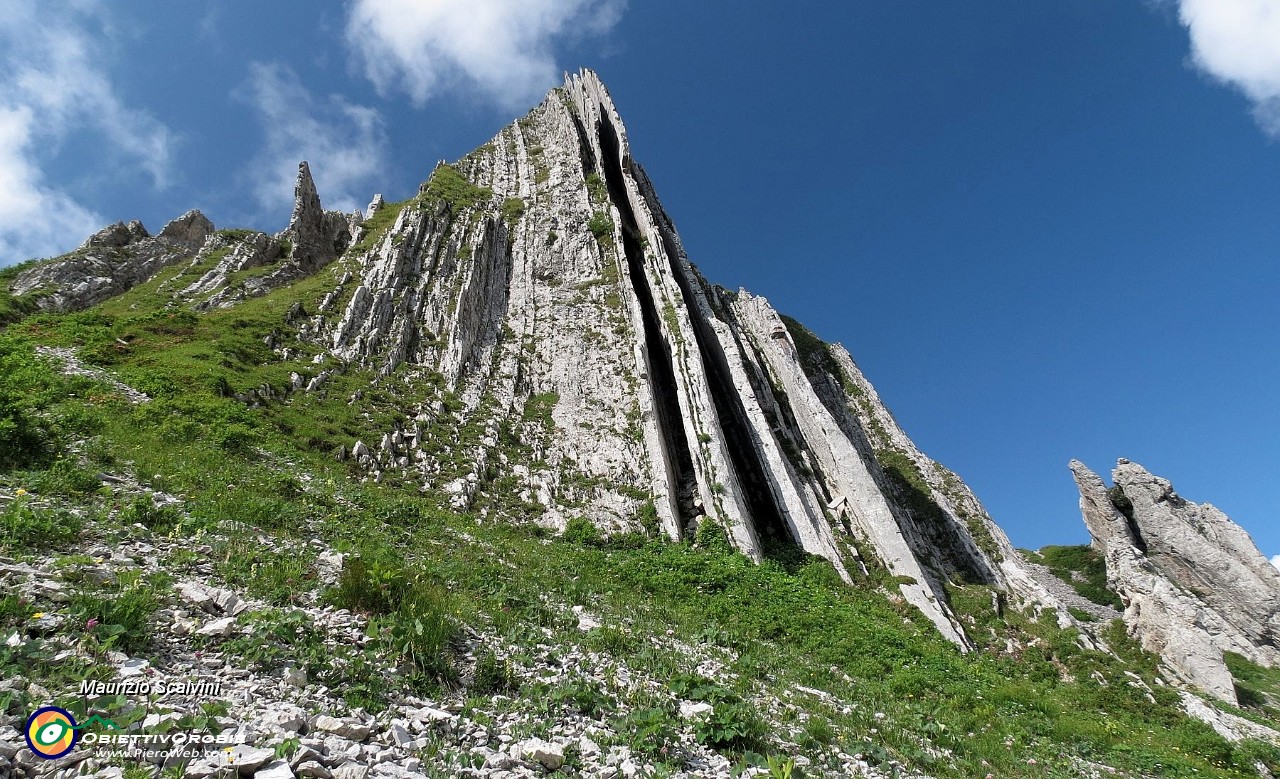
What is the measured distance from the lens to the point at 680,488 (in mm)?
26062

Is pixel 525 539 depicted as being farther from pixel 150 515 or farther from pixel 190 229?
pixel 190 229

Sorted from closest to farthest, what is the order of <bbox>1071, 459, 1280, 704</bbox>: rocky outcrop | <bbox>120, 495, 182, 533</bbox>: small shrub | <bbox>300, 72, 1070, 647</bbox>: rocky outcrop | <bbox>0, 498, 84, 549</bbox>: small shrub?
<bbox>0, 498, 84, 549</bbox>: small shrub, <bbox>120, 495, 182, 533</bbox>: small shrub, <bbox>1071, 459, 1280, 704</bbox>: rocky outcrop, <bbox>300, 72, 1070, 647</bbox>: rocky outcrop

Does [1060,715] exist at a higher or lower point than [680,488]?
lower

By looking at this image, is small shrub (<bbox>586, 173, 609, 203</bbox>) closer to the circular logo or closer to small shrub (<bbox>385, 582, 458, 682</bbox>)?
small shrub (<bbox>385, 582, 458, 682</bbox>)

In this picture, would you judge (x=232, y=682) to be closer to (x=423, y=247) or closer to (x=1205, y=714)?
(x=1205, y=714)

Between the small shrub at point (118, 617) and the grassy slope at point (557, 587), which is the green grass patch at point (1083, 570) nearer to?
the grassy slope at point (557, 587)

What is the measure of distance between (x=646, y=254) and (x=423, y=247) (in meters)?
16.3

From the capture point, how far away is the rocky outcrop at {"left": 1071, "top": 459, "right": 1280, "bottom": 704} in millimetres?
19047

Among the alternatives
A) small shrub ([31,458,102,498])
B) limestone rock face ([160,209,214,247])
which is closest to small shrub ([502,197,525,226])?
limestone rock face ([160,209,214,247])

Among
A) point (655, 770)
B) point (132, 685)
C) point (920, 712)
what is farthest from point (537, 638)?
point (920, 712)

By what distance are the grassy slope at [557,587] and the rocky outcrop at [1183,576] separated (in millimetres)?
1523

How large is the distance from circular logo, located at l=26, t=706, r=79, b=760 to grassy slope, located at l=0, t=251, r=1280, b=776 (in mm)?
699

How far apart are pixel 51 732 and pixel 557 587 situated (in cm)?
1021

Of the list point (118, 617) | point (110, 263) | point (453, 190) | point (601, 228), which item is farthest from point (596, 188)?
point (118, 617)
